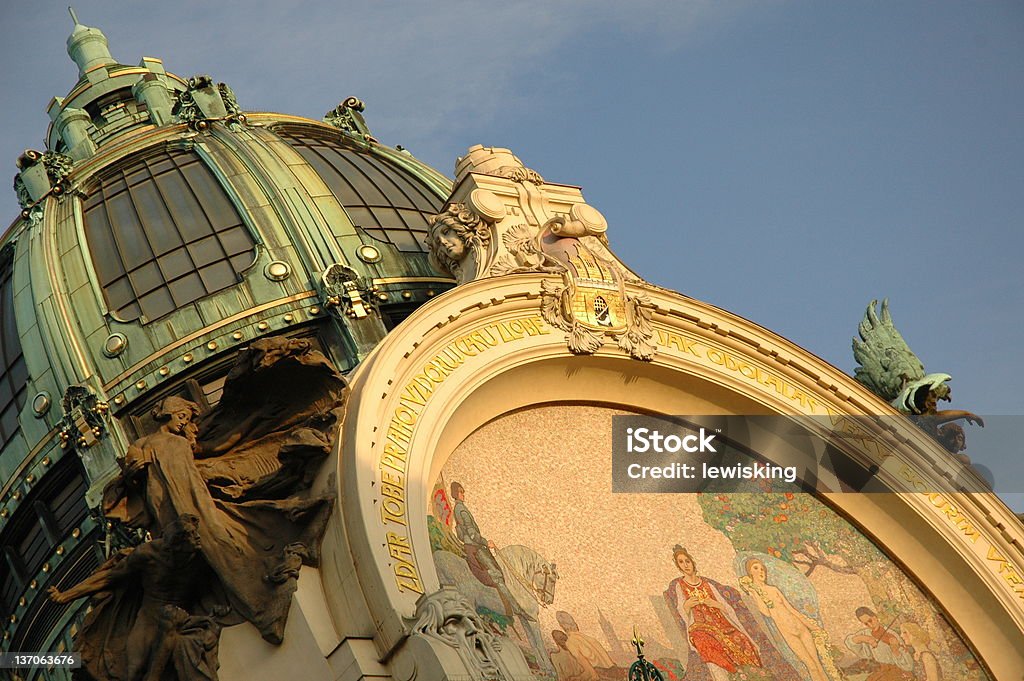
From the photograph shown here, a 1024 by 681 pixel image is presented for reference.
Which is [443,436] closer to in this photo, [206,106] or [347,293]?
[347,293]

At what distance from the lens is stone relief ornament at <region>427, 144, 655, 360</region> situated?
15.8 meters

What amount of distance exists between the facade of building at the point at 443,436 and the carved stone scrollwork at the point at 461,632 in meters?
0.02

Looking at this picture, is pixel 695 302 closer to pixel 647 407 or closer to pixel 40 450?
pixel 647 407

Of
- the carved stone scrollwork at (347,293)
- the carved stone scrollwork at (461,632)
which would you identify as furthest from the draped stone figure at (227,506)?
the carved stone scrollwork at (347,293)

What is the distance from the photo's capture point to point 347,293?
63.1 ft

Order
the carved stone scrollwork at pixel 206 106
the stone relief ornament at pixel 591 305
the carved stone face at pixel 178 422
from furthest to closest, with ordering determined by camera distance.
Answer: the carved stone scrollwork at pixel 206 106 < the stone relief ornament at pixel 591 305 < the carved stone face at pixel 178 422

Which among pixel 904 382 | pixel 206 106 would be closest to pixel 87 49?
pixel 206 106

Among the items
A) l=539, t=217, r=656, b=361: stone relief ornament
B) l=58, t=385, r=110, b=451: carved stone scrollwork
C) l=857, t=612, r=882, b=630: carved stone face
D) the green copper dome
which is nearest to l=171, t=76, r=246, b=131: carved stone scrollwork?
the green copper dome

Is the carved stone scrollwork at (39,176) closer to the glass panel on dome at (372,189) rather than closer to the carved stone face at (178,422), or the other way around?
the glass panel on dome at (372,189)

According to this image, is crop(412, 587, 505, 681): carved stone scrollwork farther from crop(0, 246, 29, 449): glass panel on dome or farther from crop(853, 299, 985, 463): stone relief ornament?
crop(0, 246, 29, 449): glass panel on dome

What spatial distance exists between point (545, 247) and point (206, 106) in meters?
7.50

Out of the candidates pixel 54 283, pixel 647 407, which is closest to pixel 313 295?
pixel 54 283

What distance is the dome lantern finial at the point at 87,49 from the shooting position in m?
24.9

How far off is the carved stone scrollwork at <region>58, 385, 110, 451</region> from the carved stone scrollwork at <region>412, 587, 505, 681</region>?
6.67 metres
